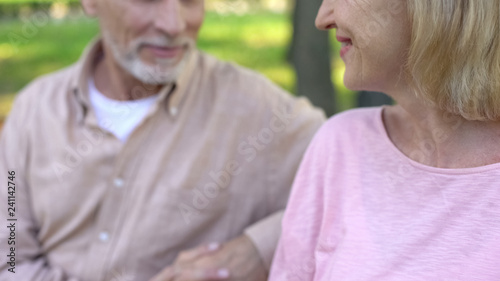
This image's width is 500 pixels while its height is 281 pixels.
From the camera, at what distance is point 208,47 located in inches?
384

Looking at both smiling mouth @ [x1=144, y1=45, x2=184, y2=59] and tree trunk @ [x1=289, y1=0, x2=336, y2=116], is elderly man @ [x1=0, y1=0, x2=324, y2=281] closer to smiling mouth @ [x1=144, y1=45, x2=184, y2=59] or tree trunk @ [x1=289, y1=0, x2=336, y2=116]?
smiling mouth @ [x1=144, y1=45, x2=184, y2=59]

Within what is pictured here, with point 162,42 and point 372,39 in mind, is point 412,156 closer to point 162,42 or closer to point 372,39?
point 372,39

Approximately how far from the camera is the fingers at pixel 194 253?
214cm

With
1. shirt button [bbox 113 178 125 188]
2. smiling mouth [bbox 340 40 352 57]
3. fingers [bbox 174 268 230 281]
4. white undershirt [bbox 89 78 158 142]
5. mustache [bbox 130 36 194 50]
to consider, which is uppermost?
smiling mouth [bbox 340 40 352 57]

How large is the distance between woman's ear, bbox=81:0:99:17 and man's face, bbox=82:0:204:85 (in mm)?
124

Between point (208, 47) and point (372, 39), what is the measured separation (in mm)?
8369

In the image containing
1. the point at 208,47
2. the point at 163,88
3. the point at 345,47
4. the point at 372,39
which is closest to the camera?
the point at 372,39

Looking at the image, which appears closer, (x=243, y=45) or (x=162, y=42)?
(x=162, y=42)

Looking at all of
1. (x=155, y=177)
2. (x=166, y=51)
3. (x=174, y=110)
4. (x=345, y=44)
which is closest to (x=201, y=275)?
(x=155, y=177)

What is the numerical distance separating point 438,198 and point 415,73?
0.31 meters

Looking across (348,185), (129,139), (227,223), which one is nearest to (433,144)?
(348,185)

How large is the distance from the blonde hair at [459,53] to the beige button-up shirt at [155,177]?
0.92 m

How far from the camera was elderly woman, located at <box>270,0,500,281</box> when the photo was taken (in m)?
1.42

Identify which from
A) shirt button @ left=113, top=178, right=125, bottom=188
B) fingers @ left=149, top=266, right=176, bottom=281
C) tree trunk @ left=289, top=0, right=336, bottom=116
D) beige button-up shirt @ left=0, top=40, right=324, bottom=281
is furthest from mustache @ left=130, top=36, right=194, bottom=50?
tree trunk @ left=289, top=0, right=336, bottom=116
